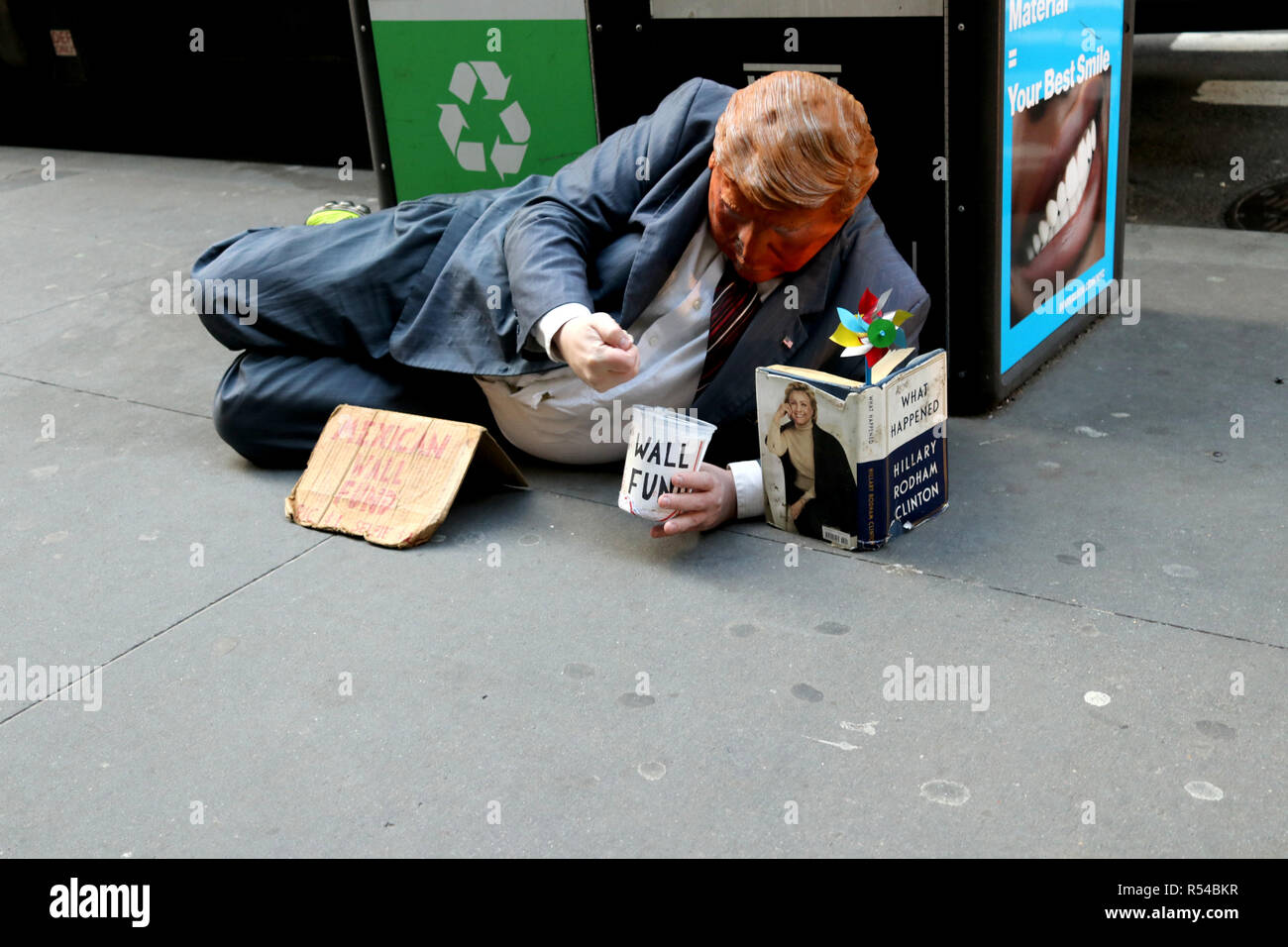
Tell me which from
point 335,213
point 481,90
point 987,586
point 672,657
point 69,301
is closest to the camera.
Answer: point 672,657

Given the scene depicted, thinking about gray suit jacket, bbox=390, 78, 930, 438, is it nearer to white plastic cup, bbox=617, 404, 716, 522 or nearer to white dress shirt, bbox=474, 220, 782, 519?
white dress shirt, bbox=474, 220, 782, 519

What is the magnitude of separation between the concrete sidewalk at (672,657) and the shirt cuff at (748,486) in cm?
4

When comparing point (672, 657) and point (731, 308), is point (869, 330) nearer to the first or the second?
point (731, 308)

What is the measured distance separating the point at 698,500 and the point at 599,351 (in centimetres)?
35

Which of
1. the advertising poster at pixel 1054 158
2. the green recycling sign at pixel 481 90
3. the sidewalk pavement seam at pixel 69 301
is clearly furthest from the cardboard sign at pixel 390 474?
the sidewalk pavement seam at pixel 69 301

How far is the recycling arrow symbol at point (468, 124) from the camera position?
3.72 metres

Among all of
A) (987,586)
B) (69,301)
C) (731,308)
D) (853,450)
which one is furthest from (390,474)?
(69,301)

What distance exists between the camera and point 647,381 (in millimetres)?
2670

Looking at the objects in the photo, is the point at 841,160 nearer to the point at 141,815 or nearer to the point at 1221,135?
the point at 141,815

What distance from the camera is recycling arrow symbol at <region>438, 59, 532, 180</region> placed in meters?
3.72

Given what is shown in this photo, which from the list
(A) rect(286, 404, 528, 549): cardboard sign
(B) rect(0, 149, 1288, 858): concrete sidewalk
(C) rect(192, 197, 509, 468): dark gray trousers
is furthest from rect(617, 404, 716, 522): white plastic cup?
(C) rect(192, 197, 509, 468): dark gray trousers

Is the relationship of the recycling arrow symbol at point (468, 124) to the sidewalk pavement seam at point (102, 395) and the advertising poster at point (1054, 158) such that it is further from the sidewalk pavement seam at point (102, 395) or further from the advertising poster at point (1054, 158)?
the advertising poster at point (1054, 158)

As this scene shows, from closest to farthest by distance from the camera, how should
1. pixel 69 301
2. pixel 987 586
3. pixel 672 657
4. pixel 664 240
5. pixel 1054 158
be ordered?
pixel 672 657
pixel 987 586
pixel 664 240
pixel 1054 158
pixel 69 301

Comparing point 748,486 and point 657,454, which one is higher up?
point 657,454
